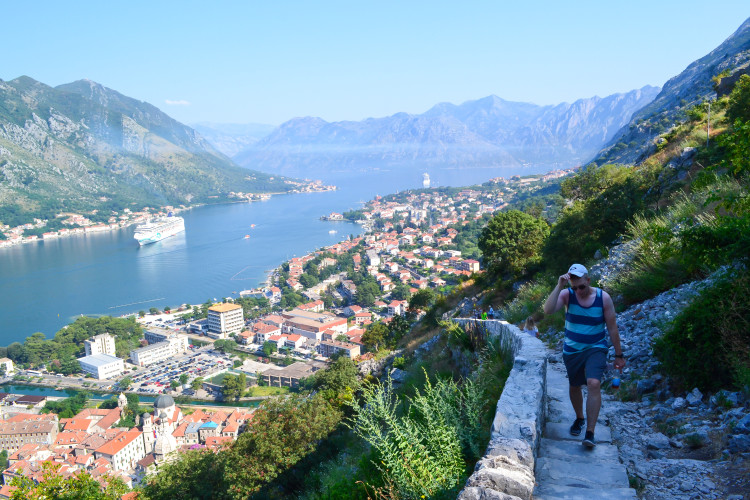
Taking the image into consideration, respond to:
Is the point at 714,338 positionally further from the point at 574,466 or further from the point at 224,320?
the point at 224,320

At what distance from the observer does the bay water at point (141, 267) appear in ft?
107

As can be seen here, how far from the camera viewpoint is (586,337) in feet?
7.78

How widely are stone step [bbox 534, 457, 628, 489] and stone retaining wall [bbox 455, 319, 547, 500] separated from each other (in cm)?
10

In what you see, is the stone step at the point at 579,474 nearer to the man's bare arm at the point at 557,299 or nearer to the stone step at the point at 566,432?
the stone step at the point at 566,432

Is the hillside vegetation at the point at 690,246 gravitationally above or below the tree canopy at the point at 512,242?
above

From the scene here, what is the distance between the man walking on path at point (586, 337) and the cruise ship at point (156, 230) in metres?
58.3

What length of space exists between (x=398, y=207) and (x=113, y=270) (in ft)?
143

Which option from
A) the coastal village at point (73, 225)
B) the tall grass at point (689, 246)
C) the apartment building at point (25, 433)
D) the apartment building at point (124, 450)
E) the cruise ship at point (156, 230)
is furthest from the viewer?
the coastal village at point (73, 225)

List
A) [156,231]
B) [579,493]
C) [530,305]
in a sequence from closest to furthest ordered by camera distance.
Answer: [579,493], [530,305], [156,231]

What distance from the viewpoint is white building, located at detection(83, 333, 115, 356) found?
26439 mm

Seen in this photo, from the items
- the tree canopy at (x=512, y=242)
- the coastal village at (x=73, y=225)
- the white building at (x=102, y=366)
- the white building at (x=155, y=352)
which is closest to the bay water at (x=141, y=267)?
the coastal village at (x=73, y=225)

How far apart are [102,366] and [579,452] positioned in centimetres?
2836

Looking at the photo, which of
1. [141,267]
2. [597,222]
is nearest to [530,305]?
[597,222]

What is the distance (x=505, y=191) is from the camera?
231 ft
